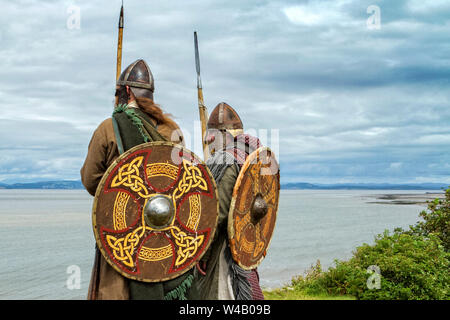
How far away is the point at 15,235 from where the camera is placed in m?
36.8

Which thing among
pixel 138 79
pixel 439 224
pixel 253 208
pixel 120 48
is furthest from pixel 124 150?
pixel 439 224

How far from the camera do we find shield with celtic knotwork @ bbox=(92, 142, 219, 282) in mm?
3068

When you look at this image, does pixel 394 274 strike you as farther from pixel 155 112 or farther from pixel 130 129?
pixel 130 129

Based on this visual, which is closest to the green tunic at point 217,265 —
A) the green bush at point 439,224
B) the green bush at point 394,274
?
the green bush at point 394,274

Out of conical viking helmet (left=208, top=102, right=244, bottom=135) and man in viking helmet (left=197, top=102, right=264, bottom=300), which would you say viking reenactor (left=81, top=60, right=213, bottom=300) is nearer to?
man in viking helmet (left=197, top=102, right=264, bottom=300)

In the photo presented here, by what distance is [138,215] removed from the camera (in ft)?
10.4

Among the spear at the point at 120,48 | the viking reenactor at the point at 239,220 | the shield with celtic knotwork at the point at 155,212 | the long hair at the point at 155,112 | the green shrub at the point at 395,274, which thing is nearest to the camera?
the shield with celtic knotwork at the point at 155,212

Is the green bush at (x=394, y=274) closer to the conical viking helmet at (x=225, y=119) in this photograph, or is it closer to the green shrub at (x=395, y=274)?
the green shrub at (x=395, y=274)

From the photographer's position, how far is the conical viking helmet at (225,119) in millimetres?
4543

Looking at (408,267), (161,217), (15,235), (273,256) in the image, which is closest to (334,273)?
(408,267)

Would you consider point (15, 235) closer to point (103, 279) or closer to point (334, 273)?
point (334, 273)

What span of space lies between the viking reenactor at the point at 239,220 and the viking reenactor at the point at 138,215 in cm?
43

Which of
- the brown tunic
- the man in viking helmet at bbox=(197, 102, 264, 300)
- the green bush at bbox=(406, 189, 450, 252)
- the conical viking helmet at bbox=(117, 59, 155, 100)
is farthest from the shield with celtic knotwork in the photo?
the green bush at bbox=(406, 189, 450, 252)

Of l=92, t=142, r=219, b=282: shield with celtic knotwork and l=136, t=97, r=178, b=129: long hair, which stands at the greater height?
l=136, t=97, r=178, b=129: long hair
